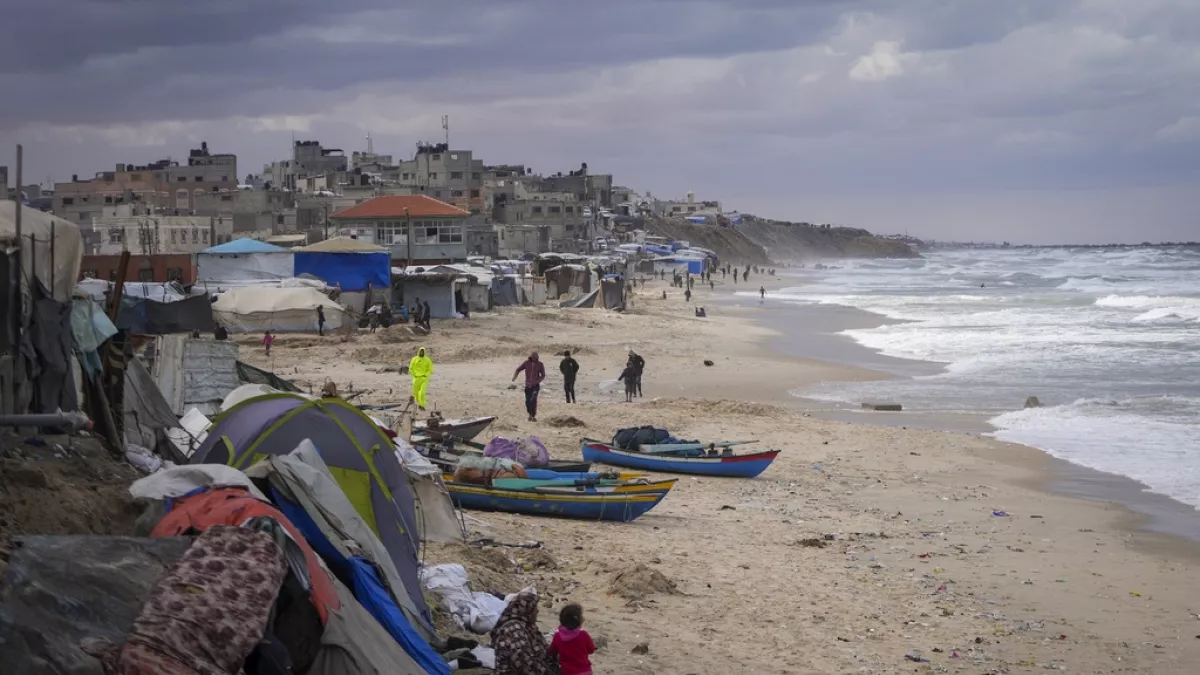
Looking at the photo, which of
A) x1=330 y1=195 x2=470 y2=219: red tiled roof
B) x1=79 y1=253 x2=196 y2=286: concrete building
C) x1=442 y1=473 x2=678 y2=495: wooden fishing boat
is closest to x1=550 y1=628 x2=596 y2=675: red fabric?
x1=442 y1=473 x2=678 y2=495: wooden fishing boat

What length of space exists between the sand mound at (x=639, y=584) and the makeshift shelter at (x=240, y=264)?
31384 mm

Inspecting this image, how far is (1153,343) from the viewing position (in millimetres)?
42312

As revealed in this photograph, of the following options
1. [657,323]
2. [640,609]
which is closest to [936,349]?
[657,323]

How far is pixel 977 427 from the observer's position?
2548cm

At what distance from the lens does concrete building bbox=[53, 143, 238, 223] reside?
262 ft

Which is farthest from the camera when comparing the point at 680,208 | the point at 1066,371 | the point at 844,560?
the point at 680,208

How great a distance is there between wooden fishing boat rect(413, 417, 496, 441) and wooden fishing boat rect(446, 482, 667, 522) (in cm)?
216

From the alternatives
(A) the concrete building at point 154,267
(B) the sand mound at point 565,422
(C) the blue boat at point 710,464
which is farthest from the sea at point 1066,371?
(A) the concrete building at point 154,267

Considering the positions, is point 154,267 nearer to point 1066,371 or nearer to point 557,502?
point 1066,371

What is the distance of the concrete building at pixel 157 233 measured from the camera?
59.3 metres

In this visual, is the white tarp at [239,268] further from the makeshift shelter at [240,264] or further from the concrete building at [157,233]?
the concrete building at [157,233]

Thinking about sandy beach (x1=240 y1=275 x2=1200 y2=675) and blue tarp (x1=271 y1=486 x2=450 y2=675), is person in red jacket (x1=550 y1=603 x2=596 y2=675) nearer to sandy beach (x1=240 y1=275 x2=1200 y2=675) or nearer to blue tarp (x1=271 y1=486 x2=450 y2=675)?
blue tarp (x1=271 y1=486 x2=450 y2=675)

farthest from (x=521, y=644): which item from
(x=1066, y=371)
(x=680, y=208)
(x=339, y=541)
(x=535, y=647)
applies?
(x=680, y=208)

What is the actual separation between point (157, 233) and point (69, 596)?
55.9 m
